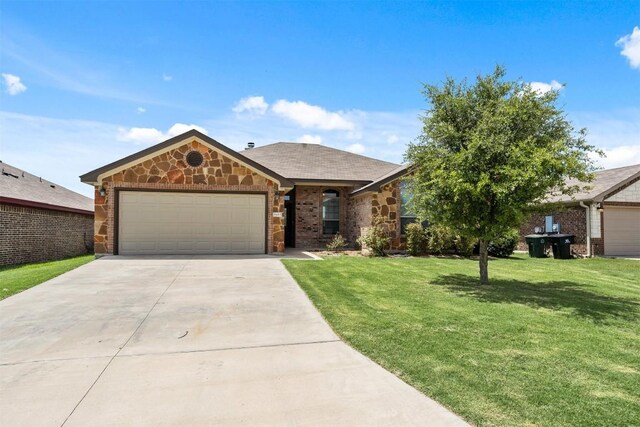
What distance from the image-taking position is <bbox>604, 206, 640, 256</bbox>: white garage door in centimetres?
1832

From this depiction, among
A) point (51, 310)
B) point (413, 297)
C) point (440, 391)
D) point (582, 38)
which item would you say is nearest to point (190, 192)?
point (51, 310)

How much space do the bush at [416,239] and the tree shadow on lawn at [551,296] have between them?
5.33m

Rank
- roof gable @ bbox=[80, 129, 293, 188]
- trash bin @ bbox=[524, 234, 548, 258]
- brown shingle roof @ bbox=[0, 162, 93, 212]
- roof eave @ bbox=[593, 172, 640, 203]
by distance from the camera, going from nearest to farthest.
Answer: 1. roof gable @ bbox=[80, 129, 293, 188]
2. brown shingle roof @ bbox=[0, 162, 93, 212]
3. roof eave @ bbox=[593, 172, 640, 203]
4. trash bin @ bbox=[524, 234, 548, 258]

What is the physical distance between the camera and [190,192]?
1513 cm

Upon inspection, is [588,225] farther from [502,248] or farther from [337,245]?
[337,245]

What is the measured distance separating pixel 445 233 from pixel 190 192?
10.5 m

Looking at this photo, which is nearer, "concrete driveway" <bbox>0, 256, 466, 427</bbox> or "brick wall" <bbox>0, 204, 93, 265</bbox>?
"concrete driveway" <bbox>0, 256, 466, 427</bbox>

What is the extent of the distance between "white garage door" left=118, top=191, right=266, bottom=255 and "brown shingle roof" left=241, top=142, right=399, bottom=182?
3.36 meters

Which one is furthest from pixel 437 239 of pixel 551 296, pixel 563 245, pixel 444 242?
pixel 551 296

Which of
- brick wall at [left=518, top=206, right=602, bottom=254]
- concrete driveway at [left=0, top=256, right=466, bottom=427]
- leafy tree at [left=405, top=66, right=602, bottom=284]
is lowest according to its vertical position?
concrete driveway at [left=0, top=256, right=466, bottom=427]

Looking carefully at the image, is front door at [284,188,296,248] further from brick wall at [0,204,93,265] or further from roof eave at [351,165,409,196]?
brick wall at [0,204,93,265]

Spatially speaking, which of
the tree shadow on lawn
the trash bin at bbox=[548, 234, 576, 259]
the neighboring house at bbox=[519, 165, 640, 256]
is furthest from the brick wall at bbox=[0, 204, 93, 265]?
the trash bin at bbox=[548, 234, 576, 259]

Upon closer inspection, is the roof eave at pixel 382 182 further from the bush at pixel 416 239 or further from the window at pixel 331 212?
the window at pixel 331 212

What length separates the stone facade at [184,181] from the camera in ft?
47.5
